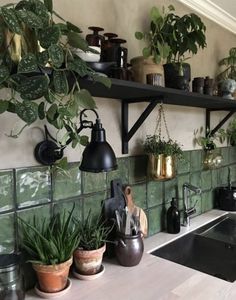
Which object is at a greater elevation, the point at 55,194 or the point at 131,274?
the point at 55,194

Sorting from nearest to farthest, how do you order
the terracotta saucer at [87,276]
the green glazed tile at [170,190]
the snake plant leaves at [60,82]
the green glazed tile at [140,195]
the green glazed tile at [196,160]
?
the snake plant leaves at [60,82], the terracotta saucer at [87,276], the green glazed tile at [140,195], the green glazed tile at [170,190], the green glazed tile at [196,160]

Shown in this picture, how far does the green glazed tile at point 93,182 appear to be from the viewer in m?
1.20

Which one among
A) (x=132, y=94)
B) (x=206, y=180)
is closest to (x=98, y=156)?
(x=132, y=94)

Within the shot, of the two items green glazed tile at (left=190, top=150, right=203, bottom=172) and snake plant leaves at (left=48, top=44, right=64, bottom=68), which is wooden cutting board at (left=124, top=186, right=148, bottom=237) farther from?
snake plant leaves at (left=48, top=44, right=64, bottom=68)

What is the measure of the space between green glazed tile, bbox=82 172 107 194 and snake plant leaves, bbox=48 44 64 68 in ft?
1.77

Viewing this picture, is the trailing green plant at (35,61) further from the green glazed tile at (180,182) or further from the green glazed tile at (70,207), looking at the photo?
the green glazed tile at (180,182)

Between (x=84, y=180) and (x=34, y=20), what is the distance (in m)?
0.67

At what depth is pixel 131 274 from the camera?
1100 mm

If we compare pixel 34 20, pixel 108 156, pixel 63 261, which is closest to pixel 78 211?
pixel 63 261

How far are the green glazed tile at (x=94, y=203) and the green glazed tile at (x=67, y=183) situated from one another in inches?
2.4

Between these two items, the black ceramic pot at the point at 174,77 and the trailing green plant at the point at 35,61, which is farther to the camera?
the black ceramic pot at the point at 174,77

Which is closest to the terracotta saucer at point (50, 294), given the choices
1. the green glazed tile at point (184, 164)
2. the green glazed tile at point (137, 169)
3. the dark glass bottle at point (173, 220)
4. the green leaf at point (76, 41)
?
the green glazed tile at point (137, 169)

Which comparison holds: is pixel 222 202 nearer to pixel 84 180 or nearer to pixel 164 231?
pixel 164 231

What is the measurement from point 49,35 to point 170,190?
1.14 m
